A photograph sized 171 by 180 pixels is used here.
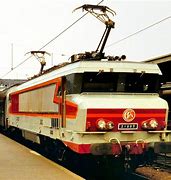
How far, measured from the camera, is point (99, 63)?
Result: 1114 centimetres

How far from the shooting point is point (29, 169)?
37.5 feet

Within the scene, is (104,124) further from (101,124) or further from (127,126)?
(127,126)

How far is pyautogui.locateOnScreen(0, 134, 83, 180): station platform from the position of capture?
10164 millimetres

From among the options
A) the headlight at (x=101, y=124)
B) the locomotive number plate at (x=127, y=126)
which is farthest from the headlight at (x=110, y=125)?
the locomotive number plate at (x=127, y=126)

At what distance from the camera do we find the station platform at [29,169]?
10164 millimetres

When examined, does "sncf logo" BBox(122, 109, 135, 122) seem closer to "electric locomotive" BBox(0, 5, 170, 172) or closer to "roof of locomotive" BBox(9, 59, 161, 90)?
"electric locomotive" BBox(0, 5, 170, 172)

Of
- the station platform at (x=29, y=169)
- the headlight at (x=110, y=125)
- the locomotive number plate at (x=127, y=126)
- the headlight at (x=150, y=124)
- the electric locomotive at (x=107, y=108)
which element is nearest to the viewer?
the station platform at (x=29, y=169)

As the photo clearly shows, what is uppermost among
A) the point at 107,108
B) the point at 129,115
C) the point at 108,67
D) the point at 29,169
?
the point at 108,67

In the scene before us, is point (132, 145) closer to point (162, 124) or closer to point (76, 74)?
point (162, 124)

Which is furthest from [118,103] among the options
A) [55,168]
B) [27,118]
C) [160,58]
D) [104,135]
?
[27,118]

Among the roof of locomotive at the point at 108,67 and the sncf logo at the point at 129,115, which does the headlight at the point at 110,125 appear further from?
the roof of locomotive at the point at 108,67

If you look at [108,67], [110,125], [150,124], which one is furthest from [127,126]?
[108,67]

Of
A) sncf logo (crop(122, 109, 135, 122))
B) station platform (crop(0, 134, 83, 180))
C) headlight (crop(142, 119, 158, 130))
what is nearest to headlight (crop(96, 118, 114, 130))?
sncf logo (crop(122, 109, 135, 122))

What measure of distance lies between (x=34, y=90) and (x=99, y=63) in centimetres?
498
